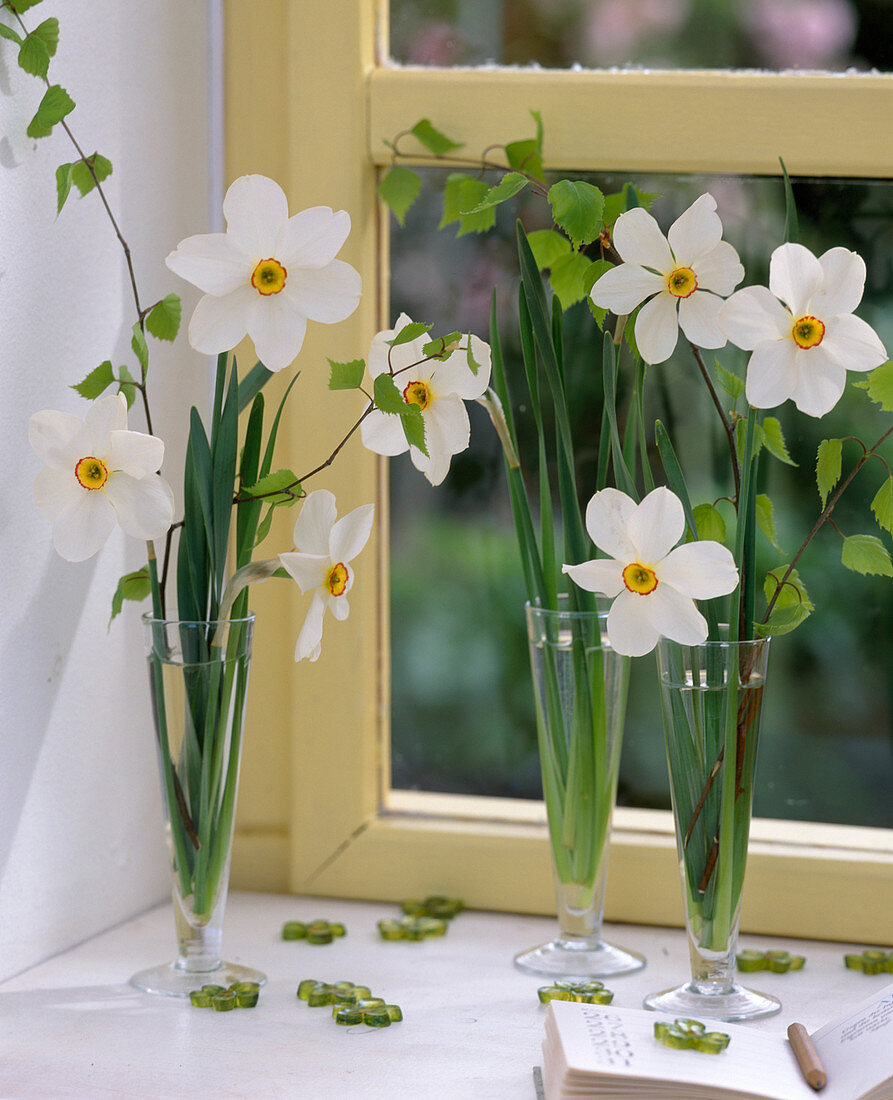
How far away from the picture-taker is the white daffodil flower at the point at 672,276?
794 mm

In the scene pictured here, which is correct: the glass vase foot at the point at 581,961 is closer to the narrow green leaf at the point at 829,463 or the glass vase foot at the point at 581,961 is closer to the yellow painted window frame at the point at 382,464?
the yellow painted window frame at the point at 382,464

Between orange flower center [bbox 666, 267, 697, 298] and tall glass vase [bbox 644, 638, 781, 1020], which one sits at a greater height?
orange flower center [bbox 666, 267, 697, 298]

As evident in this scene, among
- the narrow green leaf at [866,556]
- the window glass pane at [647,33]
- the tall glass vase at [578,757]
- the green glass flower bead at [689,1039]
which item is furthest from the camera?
the window glass pane at [647,33]

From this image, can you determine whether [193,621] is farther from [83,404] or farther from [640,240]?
[640,240]

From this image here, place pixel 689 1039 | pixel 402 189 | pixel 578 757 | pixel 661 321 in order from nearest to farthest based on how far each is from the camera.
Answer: pixel 689 1039 < pixel 661 321 < pixel 578 757 < pixel 402 189

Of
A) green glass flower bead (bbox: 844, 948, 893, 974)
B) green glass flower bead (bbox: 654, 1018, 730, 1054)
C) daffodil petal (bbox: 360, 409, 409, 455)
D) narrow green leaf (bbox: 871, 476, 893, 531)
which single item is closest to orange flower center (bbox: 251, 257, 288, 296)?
daffodil petal (bbox: 360, 409, 409, 455)

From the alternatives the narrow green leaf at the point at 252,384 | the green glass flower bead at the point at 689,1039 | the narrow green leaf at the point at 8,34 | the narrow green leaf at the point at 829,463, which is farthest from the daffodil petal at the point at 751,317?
the narrow green leaf at the point at 8,34

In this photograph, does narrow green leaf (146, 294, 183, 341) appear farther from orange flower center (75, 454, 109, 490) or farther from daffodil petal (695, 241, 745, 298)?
daffodil petal (695, 241, 745, 298)

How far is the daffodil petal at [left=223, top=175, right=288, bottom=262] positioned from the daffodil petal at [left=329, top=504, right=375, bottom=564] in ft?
0.59

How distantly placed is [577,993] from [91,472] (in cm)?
49

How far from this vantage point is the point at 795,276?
2.51ft

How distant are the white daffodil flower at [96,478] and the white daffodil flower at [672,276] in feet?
1.04

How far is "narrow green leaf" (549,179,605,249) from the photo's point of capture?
806 millimetres

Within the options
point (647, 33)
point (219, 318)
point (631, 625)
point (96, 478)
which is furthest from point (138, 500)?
point (647, 33)
